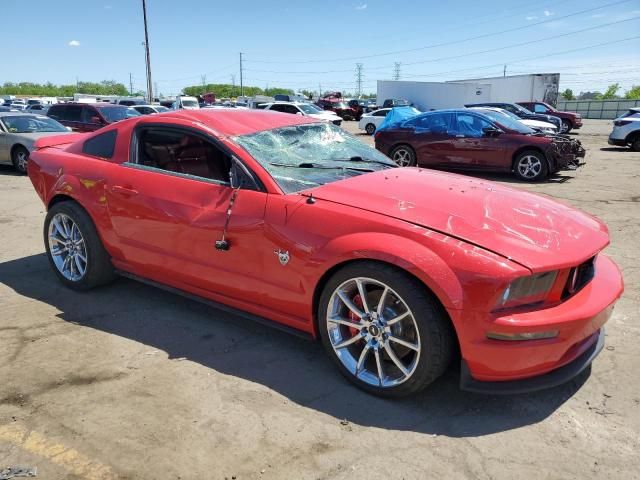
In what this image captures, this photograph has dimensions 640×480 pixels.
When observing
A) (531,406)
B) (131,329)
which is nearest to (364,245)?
(531,406)

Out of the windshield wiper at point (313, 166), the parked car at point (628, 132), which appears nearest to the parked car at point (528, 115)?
the parked car at point (628, 132)

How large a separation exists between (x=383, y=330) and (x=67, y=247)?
9.82 feet

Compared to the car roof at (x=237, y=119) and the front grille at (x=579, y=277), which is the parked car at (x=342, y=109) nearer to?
the car roof at (x=237, y=119)

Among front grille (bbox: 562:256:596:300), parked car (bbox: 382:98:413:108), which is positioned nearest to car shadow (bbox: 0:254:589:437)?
front grille (bbox: 562:256:596:300)

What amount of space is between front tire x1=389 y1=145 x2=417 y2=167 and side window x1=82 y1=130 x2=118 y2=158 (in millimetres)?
8338

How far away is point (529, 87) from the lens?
116 feet

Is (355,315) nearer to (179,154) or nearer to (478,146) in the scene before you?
(179,154)

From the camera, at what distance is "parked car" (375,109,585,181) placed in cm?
1045

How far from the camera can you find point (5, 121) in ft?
38.8

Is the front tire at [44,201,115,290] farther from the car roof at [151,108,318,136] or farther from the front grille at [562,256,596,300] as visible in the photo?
the front grille at [562,256,596,300]

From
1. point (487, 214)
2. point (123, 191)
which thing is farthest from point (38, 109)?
point (487, 214)

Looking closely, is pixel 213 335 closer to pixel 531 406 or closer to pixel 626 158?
pixel 531 406

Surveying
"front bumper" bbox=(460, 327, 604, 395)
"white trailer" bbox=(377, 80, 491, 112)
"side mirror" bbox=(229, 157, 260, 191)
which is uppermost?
"white trailer" bbox=(377, 80, 491, 112)

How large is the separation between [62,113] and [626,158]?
1640 centimetres
